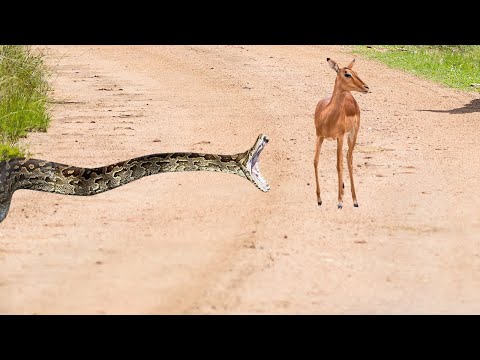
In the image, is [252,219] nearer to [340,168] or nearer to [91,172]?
[340,168]

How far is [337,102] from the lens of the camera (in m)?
12.5

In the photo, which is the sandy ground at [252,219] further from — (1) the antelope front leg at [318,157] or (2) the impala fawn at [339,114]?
(2) the impala fawn at [339,114]

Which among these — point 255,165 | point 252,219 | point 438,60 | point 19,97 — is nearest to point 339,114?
point 252,219

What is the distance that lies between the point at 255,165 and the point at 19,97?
6840 mm

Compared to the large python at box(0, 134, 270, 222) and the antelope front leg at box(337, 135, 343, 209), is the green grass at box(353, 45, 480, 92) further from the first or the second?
the antelope front leg at box(337, 135, 343, 209)

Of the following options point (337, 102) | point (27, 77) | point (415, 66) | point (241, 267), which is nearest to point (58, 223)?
point (241, 267)

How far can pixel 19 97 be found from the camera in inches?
773

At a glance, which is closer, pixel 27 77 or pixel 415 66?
pixel 27 77

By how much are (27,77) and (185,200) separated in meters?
8.07

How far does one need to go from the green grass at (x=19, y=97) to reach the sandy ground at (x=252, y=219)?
40cm

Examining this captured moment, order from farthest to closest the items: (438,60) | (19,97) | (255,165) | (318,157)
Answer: (438,60) → (19,97) → (255,165) → (318,157)

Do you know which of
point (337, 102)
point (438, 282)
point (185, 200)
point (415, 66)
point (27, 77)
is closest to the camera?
point (438, 282)

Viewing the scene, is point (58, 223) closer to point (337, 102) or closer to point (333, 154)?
point (337, 102)

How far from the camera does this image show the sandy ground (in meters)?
10.0
